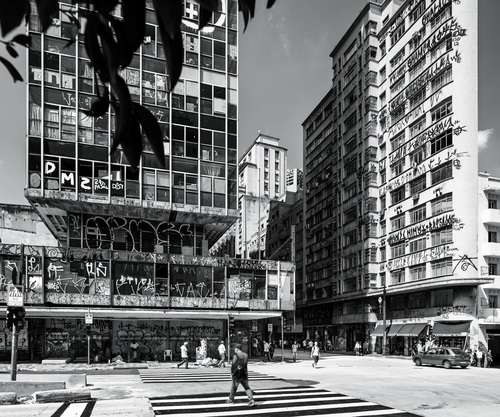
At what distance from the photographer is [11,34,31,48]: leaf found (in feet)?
6.30

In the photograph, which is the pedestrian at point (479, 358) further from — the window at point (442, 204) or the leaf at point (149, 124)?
the leaf at point (149, 124)

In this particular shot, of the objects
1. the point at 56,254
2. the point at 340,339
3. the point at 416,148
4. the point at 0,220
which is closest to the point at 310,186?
the point at 340,339

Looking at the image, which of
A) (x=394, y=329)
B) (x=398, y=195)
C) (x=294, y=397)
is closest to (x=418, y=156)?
(x=398, y=195)

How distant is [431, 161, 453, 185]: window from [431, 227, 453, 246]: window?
4521 millimetres

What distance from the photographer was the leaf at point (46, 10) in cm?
171

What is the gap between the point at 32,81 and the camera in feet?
119

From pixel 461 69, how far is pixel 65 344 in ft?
126

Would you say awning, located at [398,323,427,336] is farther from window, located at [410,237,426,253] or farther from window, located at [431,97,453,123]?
window, located at [431,97,453,123]

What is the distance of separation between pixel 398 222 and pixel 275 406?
139ft

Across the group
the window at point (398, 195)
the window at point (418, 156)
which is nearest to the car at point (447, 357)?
the window at point (418, 156)

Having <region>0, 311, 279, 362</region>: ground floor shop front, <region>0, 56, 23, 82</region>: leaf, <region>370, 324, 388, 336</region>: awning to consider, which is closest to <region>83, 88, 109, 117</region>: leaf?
<region>0, 56, 23, 82</region>: leaf

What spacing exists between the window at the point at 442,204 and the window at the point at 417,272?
5.27 meters

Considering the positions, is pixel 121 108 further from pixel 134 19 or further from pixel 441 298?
pixel 441 298

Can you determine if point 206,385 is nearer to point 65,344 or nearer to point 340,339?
point 65,344
